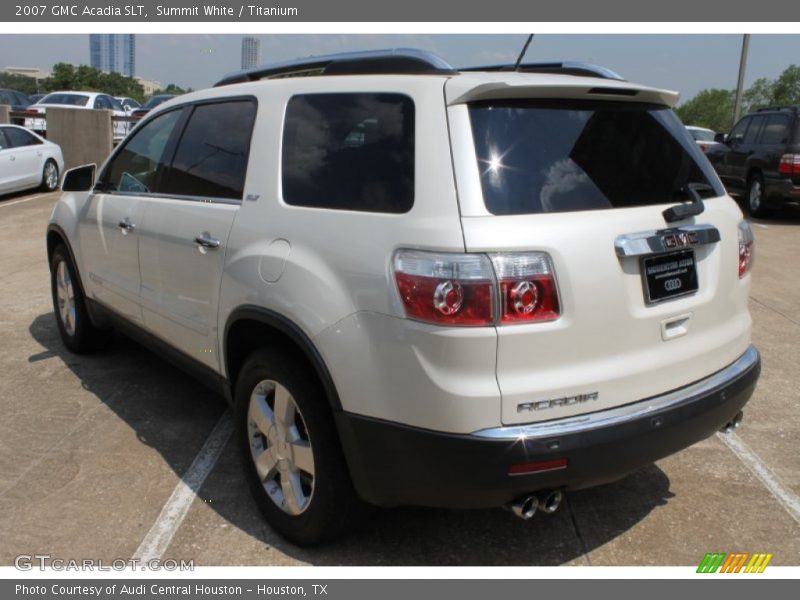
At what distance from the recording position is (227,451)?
4145 millimetres

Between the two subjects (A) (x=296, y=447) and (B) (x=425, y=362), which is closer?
(B) (x=425, y=362)

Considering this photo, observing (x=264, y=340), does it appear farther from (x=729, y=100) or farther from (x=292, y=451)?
(x=729, y=100)

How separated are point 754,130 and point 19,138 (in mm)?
13738

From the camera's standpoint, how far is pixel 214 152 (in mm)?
3738

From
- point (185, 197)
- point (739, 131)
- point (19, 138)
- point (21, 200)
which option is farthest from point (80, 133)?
point (185, 197)

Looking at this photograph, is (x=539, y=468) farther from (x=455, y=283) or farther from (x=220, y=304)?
(x=220, y=304)

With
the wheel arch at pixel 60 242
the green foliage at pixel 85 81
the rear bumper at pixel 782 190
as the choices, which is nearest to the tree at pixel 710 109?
the green foliage at pixel 85 81

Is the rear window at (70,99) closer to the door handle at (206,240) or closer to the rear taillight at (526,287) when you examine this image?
the door handle at (206,240)

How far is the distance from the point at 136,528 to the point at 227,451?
0.84m

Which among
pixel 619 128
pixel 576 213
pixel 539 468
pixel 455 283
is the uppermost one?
pixel 619 128

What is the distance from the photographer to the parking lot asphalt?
10.5ft

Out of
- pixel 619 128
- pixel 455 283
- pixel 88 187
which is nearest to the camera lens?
pixel 455 283

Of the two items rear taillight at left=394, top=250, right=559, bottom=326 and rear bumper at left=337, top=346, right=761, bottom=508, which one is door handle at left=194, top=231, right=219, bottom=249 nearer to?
rear bumper at left=337, top=346, right=761, bottom=508

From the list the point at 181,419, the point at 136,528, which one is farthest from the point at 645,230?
the point at 181,419
